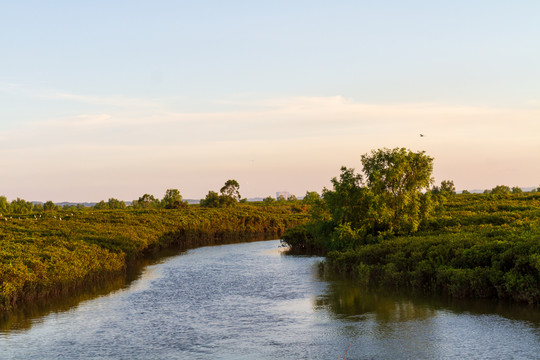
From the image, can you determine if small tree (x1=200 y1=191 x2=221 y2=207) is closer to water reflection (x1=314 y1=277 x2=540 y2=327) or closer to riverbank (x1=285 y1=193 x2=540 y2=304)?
riverbank (x1=285 y1=193 x2=540 y2=304)

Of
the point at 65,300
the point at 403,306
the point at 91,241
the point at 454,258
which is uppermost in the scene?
the point at 91,241

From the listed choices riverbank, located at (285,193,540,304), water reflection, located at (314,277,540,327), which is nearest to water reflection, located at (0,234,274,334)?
water reflection, located at (314,277,540,327)

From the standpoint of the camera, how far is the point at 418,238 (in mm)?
45406

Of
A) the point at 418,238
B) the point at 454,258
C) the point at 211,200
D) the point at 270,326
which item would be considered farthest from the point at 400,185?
the point at 211,200

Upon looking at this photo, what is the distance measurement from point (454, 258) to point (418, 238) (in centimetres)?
799

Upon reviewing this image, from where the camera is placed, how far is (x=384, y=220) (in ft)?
171

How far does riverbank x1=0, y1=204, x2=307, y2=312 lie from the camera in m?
36.9

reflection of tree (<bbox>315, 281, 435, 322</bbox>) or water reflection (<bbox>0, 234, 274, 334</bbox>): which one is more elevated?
water reflection (<bbox>0, 234, 274, 334</bbox>)

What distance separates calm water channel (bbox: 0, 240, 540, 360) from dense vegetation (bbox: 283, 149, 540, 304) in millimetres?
1983

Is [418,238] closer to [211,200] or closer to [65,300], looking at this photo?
[65,300]

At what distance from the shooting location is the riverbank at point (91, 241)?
36.9 metres

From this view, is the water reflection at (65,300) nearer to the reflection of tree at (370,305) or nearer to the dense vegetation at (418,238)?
the reflection of tree at (370,305)

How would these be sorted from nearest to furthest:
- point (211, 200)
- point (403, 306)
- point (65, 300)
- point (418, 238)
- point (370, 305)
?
point (403, 306)
point (370, 305)
point (65, 300)
point (418, 238)
point (211, 200)

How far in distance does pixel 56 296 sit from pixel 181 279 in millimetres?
11441
